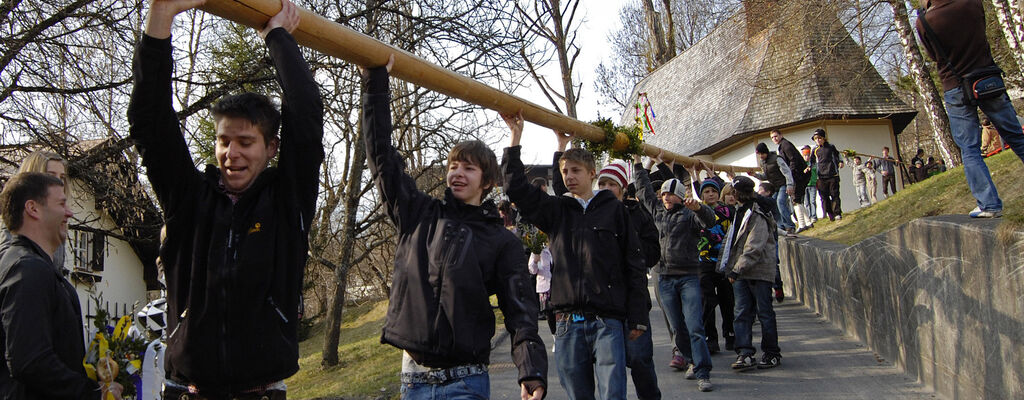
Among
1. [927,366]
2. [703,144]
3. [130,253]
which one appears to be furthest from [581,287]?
[703,144]

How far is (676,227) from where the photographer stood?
7.48 metres

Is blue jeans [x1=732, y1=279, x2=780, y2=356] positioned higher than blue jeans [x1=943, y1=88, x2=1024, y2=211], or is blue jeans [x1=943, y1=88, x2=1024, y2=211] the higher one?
blue jeans [x1=943, y1=88, x2=1024, y2=211]

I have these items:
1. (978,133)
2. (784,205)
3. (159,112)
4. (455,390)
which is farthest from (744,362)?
(784,205)

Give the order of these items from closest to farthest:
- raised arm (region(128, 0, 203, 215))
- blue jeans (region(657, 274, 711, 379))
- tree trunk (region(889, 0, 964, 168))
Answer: raised arm (region(128, 0, 203, 215)), blue jeans (region(657, 274, 711, 379)), tree trunk (region(889, 0, 964, 168))

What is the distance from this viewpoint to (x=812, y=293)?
420 inches

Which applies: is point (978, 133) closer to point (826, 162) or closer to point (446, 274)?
point (446, 274)

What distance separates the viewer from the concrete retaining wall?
459cm

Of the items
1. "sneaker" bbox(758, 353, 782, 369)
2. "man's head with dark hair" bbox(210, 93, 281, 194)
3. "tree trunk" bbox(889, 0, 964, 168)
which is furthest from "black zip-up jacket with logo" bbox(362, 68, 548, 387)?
"tree trunk" bbox(889, 0, 964, 168)

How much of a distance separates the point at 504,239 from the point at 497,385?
4.42 meters

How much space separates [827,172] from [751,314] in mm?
9446

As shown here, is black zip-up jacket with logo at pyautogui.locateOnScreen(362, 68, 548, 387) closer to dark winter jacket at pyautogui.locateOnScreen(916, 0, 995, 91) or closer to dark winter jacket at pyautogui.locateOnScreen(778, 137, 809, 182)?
dark winter jacket at pyautogui.locateOnScreen(916, 0, 995, 91)

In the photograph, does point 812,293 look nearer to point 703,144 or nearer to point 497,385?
point 497,385

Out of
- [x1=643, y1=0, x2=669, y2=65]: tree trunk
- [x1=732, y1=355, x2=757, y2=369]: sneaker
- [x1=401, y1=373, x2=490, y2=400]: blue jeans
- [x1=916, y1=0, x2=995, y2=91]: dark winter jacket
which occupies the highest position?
[x1=643, y1=0, x2=669, y2=65]: tree trunk

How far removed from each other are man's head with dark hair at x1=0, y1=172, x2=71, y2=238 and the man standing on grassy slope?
5898mm
